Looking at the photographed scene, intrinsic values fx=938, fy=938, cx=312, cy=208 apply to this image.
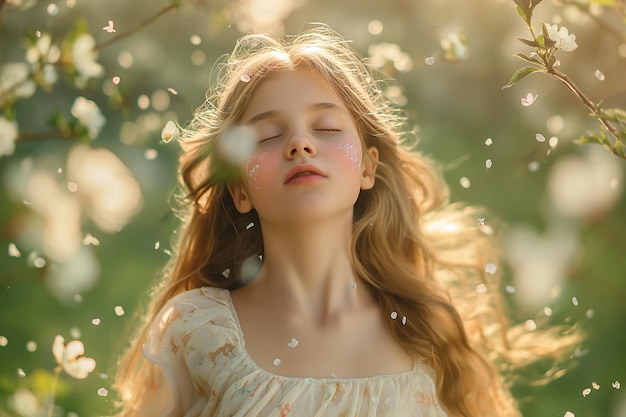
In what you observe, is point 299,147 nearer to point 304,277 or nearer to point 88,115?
point 304,277

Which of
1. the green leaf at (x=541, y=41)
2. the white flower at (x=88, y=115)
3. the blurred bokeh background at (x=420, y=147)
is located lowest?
the blurred bokeh background at (x=420, y=147)

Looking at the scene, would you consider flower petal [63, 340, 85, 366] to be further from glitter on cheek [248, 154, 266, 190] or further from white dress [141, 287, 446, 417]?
glitter on cheek [248, 154, 266, 190]

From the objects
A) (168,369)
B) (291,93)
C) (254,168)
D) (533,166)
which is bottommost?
(533,166)

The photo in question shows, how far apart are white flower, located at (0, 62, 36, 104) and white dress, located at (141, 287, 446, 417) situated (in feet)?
1.65

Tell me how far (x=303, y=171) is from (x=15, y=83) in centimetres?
57

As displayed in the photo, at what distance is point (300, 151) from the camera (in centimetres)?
176

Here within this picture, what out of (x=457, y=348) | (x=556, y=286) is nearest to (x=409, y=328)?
(x=457, y=348)

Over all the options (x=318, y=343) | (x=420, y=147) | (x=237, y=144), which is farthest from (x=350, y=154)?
(x=420, y=147)

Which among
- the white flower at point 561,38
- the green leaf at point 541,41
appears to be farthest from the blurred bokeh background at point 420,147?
the green leaf at point 541,41

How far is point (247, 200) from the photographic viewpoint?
1.93 meters

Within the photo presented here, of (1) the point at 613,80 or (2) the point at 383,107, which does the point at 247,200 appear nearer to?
(2) the point at 383,107

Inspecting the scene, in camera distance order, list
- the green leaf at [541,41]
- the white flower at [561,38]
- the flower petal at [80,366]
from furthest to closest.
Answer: the flower petal at [80,366] < the white flower at [561,38] < the green leaf at [541,41]

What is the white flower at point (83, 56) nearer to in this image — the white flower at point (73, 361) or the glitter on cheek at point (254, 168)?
the glitter on cheek at point (254, 168)

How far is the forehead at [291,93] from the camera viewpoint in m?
1.83
